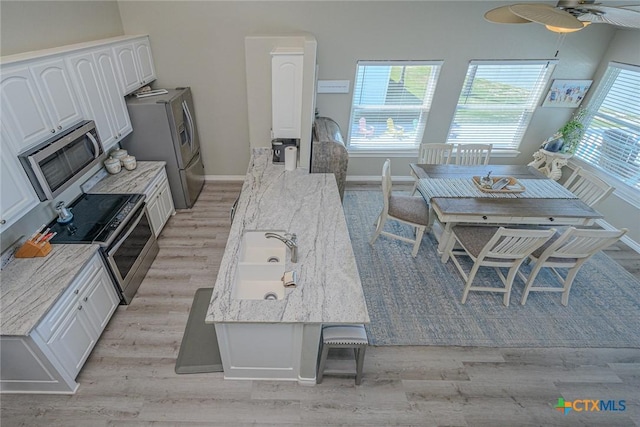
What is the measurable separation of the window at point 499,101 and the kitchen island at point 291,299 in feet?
10.3

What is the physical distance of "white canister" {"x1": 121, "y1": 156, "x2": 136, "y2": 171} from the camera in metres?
3.67

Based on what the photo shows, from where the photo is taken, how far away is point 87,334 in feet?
8.35

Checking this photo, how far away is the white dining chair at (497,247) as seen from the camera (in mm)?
2717

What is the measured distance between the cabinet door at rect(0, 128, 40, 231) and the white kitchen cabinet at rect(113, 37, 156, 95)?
1.66 metres

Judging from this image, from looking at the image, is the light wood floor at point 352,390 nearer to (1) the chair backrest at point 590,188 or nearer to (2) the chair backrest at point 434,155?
(1) the chair backrest at point 590,188

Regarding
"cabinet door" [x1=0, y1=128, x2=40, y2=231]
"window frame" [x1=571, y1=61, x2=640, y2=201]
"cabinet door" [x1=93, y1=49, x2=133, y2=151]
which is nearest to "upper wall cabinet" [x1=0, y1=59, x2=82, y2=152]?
"cabinet door" [x1=0, y1=128, x2=40, y2=231]

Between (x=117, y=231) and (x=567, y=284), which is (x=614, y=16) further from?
(x=117, y=231)

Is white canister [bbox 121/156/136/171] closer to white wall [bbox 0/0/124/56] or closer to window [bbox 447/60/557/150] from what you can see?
white wall [bbox 0/0/124/56]

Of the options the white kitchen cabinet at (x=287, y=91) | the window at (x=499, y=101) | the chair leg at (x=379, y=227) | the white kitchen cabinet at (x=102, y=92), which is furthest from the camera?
the window at (x=499, y=101)

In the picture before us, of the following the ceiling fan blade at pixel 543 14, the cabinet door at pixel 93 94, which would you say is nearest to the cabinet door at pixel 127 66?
the cabinet door at pixel 93 94

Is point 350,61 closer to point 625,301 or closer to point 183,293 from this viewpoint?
point 183,293

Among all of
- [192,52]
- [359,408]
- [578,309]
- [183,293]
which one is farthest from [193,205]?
[578,309]

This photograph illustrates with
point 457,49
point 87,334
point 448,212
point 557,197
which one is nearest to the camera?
point 87,334

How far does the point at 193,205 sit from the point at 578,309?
4912 mm
